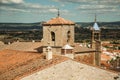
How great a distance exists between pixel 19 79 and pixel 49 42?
1245 cm

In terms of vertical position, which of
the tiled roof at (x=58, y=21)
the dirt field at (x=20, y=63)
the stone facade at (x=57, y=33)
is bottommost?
the dirt field at (x=20, y=63)

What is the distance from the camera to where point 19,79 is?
20359 millimetres

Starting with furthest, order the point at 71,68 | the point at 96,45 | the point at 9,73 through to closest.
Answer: the point at 96,45, the point at 9,73, the point at 71,68

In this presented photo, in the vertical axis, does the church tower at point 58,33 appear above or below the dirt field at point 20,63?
above

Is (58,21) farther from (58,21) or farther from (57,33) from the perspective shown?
(57,33)

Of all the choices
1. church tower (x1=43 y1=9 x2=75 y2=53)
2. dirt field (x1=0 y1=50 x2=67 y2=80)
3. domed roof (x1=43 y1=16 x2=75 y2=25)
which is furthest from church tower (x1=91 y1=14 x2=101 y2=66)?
dirt field (x1=0 y1=50 x2=67 y2=80)

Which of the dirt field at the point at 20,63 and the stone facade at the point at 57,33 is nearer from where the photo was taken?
the dirt field at the point at 20,63

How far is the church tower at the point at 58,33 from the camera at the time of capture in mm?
31984

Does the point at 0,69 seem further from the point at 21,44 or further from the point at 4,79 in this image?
the point at 21,44

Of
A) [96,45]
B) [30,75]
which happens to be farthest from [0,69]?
[96,45]

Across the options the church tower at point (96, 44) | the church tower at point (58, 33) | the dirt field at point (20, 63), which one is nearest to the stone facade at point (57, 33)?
the church tower at point (58, 33)

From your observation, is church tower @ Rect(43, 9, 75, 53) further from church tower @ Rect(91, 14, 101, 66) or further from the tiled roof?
church tower @ Rect(91, 14, 101, 66)

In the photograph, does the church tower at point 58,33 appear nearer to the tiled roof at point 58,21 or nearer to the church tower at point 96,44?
the tiled roof at point 58,21

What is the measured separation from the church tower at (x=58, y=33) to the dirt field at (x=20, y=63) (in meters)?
3.46
